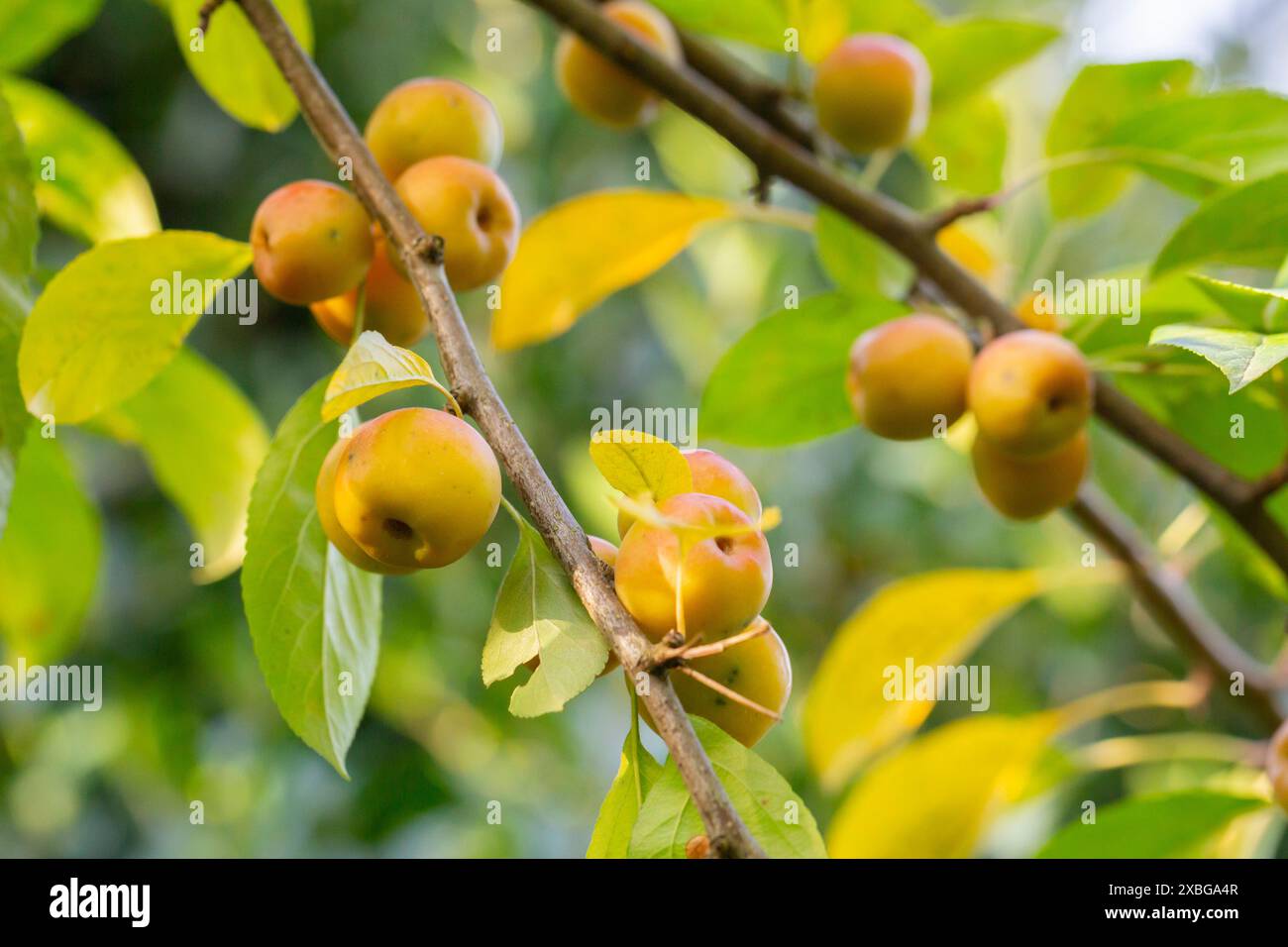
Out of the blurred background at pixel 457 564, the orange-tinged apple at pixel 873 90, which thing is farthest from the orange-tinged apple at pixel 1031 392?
the blurred background at pixel 457 564

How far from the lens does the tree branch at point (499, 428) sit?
1.71 feet

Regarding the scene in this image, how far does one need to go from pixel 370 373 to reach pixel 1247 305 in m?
0.64

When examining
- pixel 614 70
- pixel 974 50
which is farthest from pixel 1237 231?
pixel 614 70

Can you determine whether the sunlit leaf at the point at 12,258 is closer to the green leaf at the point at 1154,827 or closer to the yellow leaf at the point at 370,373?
the yellow leaf at the point at 370,373

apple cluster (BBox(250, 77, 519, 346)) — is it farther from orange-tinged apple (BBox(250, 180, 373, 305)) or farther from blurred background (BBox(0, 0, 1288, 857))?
blurred background (BBox(0, 0, 1288, 857))

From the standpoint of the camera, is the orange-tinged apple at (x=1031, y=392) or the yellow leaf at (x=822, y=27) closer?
the orange-tinged apple at (x=1031, y=392)

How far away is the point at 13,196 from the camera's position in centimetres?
88

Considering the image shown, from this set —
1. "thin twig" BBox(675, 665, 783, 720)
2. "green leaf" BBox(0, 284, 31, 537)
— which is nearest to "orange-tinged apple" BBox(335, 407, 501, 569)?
"thin twig" BBox(675, 665, 783, 720)

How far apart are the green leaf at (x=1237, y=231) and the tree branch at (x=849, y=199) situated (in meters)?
0.14

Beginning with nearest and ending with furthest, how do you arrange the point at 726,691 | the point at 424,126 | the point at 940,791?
the point at 726,691, the point at 424,126, the point at 940,791

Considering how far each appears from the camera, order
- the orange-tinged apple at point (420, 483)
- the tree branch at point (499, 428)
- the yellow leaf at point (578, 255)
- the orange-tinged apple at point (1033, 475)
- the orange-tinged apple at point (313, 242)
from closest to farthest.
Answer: the tree branch at point (499, 428), the orange-tinged apple at point (420, 483), the orange-tinged apple at point (313, 242), the orange-tinged apple at point (1033, 475), the yellow leaf at point (578, 255)

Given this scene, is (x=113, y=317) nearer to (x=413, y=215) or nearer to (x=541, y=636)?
(x=413, y=215)

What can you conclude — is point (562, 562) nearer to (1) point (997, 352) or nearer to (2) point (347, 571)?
(2) point (347, 571)
